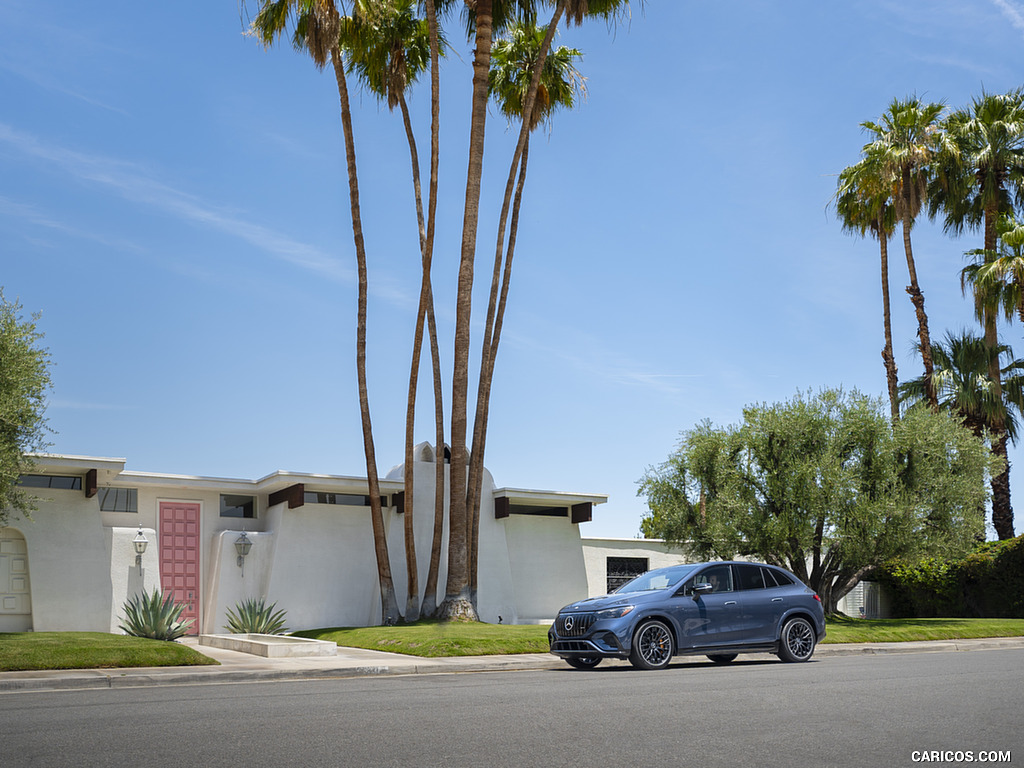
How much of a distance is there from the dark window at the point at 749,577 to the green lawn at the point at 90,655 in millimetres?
7997

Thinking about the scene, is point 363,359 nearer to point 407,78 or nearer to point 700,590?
point 407,78

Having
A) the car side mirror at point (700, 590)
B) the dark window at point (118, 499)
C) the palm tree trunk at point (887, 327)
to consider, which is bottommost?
the car side mirror at point (700, 590)

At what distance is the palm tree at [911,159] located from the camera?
3073cm

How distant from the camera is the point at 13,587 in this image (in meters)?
21.3

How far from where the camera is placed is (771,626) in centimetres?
1435

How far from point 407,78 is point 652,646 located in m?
17.2

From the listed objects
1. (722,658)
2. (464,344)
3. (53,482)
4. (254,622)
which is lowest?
(722,658)

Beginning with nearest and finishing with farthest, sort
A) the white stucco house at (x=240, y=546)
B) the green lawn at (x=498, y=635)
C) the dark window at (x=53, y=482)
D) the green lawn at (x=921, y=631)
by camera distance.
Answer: the green lawn at (x=498, y=635)
the green lawn at (x=921, y=631)
the white stucco house at (x=240, y=546)
the dark window at (x=53, y=482)

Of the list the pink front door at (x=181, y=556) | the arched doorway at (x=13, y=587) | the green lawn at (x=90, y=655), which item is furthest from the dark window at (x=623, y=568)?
the green lawn at (x=90, y=655)

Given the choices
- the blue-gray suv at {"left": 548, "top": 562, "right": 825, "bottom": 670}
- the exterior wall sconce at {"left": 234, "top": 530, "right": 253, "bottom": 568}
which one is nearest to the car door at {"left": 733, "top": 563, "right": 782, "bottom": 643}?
the blue-gray suv at {"left": 548, "top": 562, "right": 825, "bottom": 670}

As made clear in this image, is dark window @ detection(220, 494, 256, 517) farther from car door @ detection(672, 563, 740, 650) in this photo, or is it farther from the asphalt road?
car door @ detection(672, 563, 740, 650)

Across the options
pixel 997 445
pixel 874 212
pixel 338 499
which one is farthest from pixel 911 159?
pixel 338 499

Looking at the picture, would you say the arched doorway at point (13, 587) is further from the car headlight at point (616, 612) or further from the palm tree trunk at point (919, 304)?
the palm tree trunk at point (919, 304)

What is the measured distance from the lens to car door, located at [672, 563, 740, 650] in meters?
13.5
